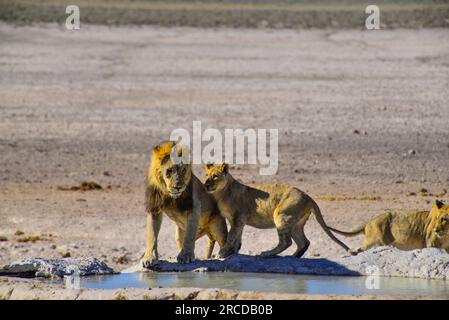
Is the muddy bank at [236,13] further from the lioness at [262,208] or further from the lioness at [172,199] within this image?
the lioness at [172,199]

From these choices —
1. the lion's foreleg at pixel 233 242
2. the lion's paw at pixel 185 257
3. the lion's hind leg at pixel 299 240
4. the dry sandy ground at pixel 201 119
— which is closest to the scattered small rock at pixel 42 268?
the lion's paw at pixel 185 257

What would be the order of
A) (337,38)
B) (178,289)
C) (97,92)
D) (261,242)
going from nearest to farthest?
1. (178,289)
2. (261,242)
3. (97,92)
4. (337,38)

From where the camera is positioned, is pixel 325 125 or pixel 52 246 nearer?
pixel 52 246

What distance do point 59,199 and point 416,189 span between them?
Answer: 3.91m

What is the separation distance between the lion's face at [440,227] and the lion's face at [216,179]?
1.66 meters

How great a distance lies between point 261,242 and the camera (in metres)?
13.6

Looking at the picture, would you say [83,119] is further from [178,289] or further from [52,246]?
[178,289]

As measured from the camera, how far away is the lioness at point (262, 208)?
35.7 ft

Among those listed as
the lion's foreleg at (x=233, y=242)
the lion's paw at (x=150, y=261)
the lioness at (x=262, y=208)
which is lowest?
the lion's paw at (x=150, y=261)

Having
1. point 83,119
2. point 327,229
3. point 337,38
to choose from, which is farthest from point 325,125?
point 337,38

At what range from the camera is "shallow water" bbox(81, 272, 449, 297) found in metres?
9.54

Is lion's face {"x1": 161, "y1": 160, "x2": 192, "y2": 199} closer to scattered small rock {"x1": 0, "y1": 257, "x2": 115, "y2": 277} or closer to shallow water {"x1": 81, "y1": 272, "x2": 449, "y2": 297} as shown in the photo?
shallow water {"x1": 81, "y1": 272, "x2": 449, "y2": 297}

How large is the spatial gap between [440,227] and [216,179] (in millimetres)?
1771

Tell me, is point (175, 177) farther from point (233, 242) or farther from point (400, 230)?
point (400, 230)
